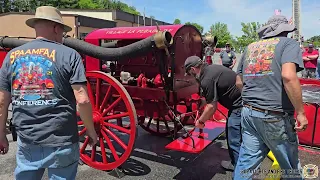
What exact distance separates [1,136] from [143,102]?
207 centimetres

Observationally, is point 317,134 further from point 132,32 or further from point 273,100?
point 132,32

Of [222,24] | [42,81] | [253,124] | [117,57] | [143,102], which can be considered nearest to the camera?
Answer: [42,81]

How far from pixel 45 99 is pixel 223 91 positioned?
6.52 feet

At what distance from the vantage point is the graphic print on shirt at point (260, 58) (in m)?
2.39

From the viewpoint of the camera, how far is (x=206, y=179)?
366cm

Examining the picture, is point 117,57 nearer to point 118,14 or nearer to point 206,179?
point 206,179

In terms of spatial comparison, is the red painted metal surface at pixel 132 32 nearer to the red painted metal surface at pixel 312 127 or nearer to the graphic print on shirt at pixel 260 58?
the graphic print on shirt at pixel 260 58

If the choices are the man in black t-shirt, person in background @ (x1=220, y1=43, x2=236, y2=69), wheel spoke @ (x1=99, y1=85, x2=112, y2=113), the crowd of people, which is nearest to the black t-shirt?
the man in black t-shirt

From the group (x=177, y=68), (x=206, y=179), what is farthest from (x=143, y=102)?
(x=206, y=179)

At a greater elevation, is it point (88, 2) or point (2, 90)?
point (88, 2)

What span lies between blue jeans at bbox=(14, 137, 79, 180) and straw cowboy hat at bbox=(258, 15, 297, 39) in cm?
180

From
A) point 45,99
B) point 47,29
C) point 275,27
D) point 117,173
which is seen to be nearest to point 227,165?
point 117,173

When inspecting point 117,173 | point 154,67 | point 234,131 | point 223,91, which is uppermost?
point 154,67

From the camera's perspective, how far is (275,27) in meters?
2.54
